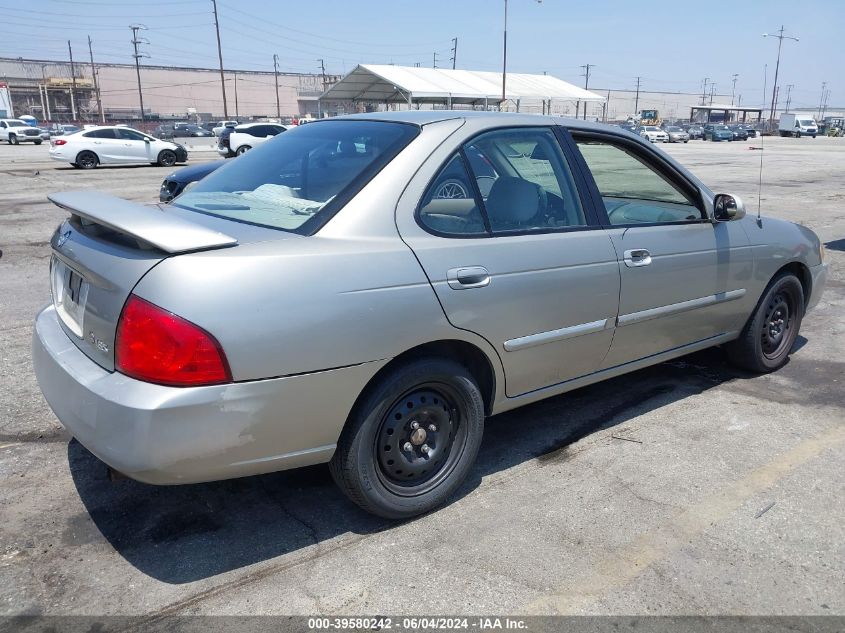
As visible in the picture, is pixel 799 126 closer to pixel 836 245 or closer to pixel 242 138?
pixel 242 138

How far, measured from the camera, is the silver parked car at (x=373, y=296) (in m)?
2.39

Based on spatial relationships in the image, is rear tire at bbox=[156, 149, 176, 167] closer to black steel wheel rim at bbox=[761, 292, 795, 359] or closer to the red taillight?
black steel wheel rim at bbox=[761, 292, 795, 359]

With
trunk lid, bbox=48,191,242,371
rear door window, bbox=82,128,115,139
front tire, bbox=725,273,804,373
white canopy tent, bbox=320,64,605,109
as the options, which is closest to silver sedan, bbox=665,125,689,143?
white canopy tent, bbox=320,64,605,109

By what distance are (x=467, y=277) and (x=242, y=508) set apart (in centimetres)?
144

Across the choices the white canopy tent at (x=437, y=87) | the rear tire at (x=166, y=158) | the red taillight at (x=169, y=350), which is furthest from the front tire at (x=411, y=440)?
the white canopy tent at (x=437, y=87)

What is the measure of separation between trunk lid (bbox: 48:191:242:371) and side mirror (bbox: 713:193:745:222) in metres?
2.79

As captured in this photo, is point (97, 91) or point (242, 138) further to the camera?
point (97, 91)

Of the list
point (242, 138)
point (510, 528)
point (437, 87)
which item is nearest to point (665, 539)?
point (510, 528)

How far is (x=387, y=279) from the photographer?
270 cm

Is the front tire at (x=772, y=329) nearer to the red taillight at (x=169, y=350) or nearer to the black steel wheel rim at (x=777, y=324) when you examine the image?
the black steel wheel rim at (x=777, y=324)

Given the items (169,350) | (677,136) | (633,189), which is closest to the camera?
(169,350)

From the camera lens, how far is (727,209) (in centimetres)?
410

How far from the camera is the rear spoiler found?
2.41 metres

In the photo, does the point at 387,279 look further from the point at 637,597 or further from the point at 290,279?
the point at 637,597
